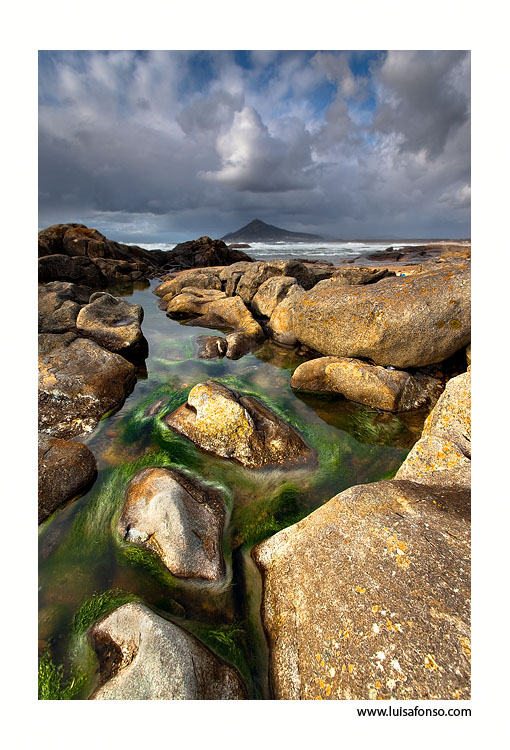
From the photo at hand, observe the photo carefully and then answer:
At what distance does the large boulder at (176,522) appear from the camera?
384cm

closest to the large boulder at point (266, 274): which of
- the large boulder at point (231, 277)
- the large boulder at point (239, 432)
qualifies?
the large boulder at point (231, 277)

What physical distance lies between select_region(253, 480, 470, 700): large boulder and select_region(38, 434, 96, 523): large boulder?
3.23m

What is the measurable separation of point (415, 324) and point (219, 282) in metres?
15.0

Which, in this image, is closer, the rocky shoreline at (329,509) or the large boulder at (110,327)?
the rocky shoreline at (329,509)

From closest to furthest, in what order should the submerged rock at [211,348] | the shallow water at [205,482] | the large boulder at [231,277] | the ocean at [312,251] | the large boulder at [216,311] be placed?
the shallow water at [205,482], the submerged rock at [211,348], the large boulder at [216,311], the large boulder at [231,277], the ocean at [312,251]

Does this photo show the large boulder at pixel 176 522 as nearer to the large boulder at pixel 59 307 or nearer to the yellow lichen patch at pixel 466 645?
the yellow lichen patch at pixel 466 645

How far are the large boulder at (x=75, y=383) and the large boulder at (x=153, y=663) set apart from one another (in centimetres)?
441

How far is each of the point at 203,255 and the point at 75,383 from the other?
117 ft

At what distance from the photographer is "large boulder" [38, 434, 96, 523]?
4.65 metres

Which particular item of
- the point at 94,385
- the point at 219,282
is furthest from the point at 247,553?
the point at 219,282

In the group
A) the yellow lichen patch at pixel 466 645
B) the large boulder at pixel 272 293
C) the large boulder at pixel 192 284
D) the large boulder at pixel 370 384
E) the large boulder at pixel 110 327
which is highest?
the large boulder at pixel 192 284

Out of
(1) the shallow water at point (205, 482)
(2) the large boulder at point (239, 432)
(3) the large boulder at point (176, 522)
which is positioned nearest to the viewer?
(1) the shallow water at point (205, 482)

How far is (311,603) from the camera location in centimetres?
305
